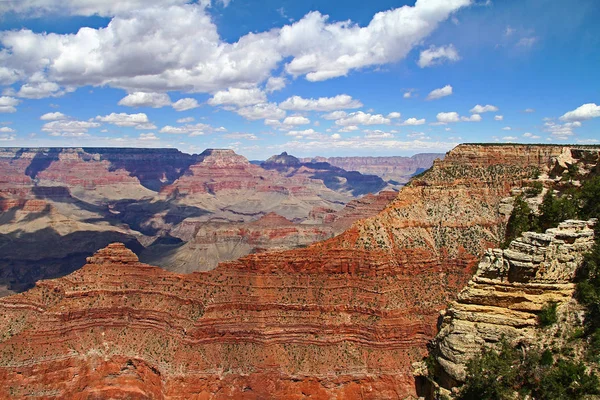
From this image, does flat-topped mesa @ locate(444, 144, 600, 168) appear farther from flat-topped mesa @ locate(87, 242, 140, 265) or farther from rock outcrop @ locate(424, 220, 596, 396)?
rock outcrop @ locate(424, 220, 596, 396)

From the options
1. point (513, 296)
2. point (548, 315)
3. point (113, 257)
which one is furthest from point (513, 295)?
point (113, 257)

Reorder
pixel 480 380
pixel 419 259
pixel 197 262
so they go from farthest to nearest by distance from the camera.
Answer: pixel 197 262 → pixel 419 259 → pixel 480 380

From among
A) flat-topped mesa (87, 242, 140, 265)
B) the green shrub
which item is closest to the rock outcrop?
the green shrub

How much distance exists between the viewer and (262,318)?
66.3 metres

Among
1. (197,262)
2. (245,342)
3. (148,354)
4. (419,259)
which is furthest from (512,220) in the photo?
(197,262)

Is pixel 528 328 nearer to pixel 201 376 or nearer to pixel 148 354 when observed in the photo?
pixel 201 376

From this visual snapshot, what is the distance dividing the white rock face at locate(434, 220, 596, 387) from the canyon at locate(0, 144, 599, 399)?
1443 inches

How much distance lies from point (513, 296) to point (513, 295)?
0.06 meters

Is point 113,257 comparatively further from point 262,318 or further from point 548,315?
point 548,315

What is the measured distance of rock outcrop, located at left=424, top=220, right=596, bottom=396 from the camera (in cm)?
2425

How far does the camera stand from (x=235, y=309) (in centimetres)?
6731

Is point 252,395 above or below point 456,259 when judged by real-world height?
below

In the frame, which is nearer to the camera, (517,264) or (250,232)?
(517,264)

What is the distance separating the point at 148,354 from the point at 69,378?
10.4 m
